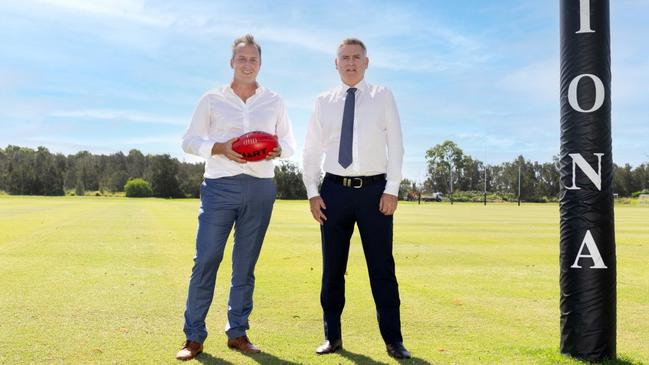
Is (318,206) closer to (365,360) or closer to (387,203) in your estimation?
(387,203)

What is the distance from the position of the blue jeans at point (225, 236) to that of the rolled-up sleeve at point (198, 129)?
36 centimetres

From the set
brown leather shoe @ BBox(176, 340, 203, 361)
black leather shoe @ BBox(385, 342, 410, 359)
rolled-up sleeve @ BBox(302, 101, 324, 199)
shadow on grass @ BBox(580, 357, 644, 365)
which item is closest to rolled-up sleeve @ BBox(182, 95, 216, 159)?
rolled-up sleeve @ BBox(302, 101, 324, 199)

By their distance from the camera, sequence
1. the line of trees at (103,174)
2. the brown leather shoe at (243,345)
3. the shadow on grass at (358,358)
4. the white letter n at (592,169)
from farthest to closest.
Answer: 1. the line of trees at (103,174)
2. the brown leather shoe at (243,345)
3. the shadow on grass at (358,358)
4. the white letter n at (592,169)

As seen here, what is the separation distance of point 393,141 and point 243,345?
226cm

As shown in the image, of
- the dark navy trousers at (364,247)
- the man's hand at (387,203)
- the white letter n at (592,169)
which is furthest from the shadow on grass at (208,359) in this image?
the white letter n at (592,169)

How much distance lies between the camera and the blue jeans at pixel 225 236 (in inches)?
220

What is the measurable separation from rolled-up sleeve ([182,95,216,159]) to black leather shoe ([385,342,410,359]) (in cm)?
232

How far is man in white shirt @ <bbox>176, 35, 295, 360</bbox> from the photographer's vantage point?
5.58 meters

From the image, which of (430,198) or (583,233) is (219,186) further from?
(430,198)

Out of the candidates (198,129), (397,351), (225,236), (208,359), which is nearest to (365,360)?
(397,351)

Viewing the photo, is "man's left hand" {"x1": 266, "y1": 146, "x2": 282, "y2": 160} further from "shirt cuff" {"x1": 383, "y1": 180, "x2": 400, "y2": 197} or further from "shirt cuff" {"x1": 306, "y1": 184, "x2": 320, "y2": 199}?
"shirt cuff" {"x1": 383, "y1": 180, "x2": 400, "y2": 197}

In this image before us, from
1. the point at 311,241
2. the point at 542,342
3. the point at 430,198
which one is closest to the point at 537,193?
the point at 430,198

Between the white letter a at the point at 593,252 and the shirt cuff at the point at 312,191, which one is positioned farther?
the shirt cuff at the point at 312,191

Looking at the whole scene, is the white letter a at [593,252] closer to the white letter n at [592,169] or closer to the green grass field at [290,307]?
the white letter n at [592,169]
